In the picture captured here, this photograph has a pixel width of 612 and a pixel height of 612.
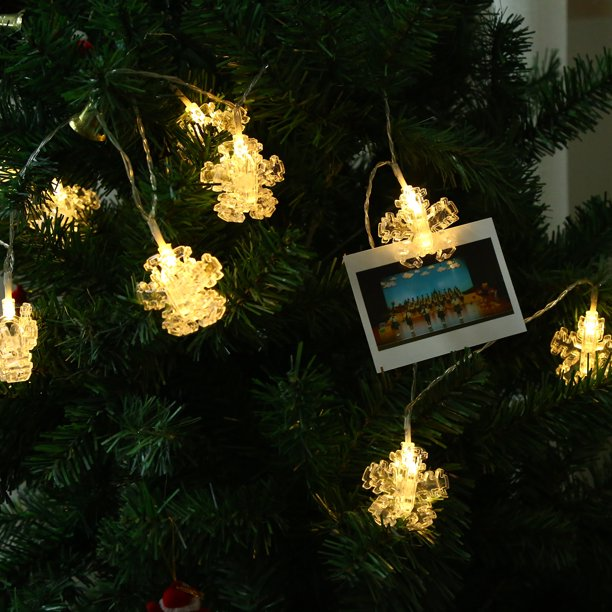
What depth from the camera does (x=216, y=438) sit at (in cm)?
65

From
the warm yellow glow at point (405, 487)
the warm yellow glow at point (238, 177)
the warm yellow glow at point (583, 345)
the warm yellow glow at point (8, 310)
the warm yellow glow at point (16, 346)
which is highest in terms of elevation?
the warm yellow glow at point (238, 177)

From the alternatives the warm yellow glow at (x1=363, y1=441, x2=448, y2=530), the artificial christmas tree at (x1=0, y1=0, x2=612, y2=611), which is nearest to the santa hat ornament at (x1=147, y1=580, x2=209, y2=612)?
the artificial christmas tree at (x1=0, y1=0, x2=612, y2=611)

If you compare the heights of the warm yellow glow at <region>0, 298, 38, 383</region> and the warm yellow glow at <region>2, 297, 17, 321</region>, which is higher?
the warm yellow glow at <region>2, 297, 17, 321</region>

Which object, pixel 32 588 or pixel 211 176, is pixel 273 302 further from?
pixel 32 588

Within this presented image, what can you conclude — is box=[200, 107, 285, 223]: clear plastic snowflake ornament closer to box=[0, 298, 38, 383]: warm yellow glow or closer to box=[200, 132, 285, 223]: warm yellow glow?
box=[200, 132, 285, 223]: warm yellow glow

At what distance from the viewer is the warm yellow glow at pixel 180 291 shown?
0.52 metres

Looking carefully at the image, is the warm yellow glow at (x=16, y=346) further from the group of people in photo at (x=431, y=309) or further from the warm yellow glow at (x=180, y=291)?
the group of people in photo at (x=431, y=309)

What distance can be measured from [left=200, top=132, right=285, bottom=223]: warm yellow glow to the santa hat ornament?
277 millimetres

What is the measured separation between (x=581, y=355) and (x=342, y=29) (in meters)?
0.33

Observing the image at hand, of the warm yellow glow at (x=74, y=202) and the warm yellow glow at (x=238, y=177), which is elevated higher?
the warm yellow glow at (x=74, y=202)

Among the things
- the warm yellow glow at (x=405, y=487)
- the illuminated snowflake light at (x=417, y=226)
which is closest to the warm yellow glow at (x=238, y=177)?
the illuminated snowflake light at (x=417, y=226)

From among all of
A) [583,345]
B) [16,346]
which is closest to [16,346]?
[16,346]

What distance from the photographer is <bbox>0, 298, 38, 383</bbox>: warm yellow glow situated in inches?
21.4

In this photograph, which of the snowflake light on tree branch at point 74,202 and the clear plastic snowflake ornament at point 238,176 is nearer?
the clear plastic snowflake ornament at point 238,176
